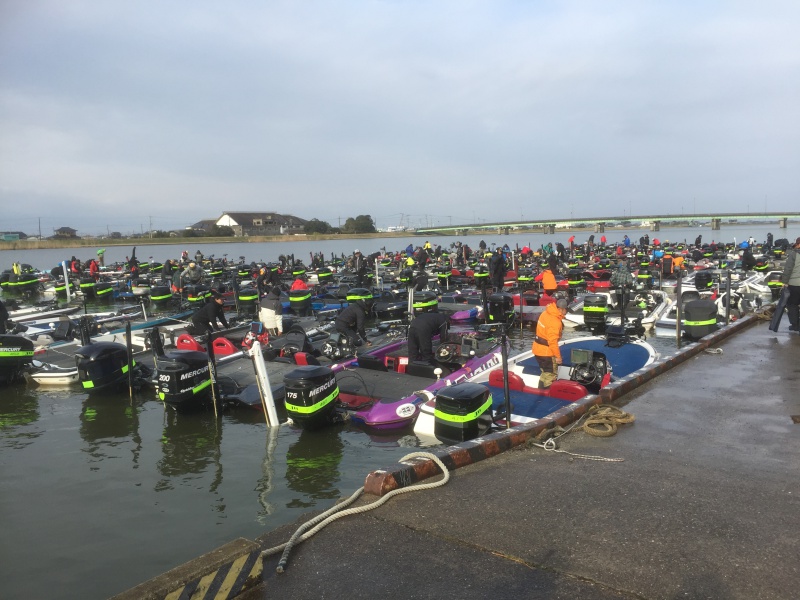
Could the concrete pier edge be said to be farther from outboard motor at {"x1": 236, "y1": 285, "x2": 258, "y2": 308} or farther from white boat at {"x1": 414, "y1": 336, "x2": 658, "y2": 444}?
outboard motor at {"x1": 236, "y1": 285, "x2": 258, "y2": 308}

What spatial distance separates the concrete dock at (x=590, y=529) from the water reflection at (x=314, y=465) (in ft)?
8.00

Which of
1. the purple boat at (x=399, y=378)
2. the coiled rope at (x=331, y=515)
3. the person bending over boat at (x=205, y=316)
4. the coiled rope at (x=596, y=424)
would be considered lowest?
the purple boat at (x=399, y=378)

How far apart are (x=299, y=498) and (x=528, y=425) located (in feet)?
9.68

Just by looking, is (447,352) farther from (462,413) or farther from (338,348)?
(462,413)

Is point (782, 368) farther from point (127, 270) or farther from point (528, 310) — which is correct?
point (127, 270)

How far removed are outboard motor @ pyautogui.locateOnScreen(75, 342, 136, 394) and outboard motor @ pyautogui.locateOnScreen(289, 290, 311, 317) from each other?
→ 8479mm

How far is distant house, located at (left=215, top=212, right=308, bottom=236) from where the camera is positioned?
393 feet

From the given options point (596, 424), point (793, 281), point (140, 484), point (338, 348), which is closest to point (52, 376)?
point (338, 348)

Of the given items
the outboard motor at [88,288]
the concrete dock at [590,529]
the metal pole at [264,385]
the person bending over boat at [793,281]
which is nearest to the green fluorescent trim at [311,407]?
the metal pole at [264,385]

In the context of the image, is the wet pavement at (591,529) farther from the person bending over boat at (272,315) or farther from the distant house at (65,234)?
the distant house at (65,234)

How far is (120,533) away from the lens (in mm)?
6199

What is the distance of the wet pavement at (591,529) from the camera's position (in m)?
3.52

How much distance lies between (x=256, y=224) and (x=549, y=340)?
394ft

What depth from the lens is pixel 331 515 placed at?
4.51 metres
